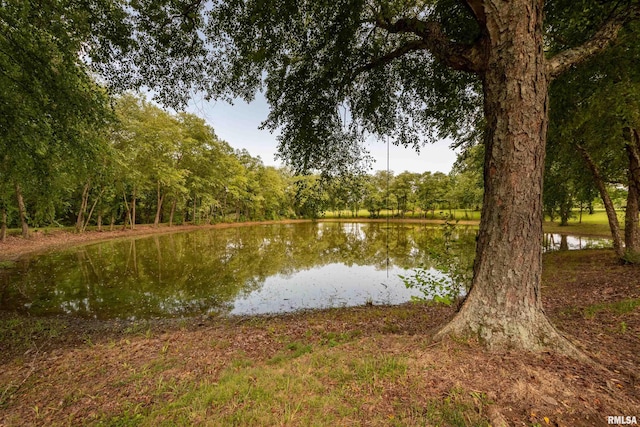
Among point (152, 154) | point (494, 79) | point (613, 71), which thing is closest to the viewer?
point (494, 79)

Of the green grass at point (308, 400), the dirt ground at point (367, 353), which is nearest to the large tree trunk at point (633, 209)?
the dirt ground at point (367, 353)

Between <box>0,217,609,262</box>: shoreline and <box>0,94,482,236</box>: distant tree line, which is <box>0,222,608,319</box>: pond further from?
<box>0,94,482,236</box>: distant tree line

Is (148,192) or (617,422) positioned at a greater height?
(148,192)

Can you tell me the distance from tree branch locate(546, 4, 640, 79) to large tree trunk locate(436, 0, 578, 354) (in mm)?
312

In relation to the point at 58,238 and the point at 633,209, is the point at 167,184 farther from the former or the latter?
the point at 633,209

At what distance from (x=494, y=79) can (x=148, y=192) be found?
40.6 meters

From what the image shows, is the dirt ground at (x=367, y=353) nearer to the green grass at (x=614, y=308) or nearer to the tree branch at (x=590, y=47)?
the green grass at (x=614, y=308)

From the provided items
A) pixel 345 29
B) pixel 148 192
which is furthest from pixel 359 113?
pixel 148 192

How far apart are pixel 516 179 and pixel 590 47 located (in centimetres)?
215

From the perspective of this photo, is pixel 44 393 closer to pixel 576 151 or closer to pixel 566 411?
pixel 566 411

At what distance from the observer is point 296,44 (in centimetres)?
615

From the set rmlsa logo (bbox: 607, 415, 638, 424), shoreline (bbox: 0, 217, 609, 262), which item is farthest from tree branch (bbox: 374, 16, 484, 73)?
shoreline (bbox: 0, 217, 609, 262)

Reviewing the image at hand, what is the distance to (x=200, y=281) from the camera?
1046 cm

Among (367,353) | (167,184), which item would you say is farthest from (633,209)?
(167,184)
